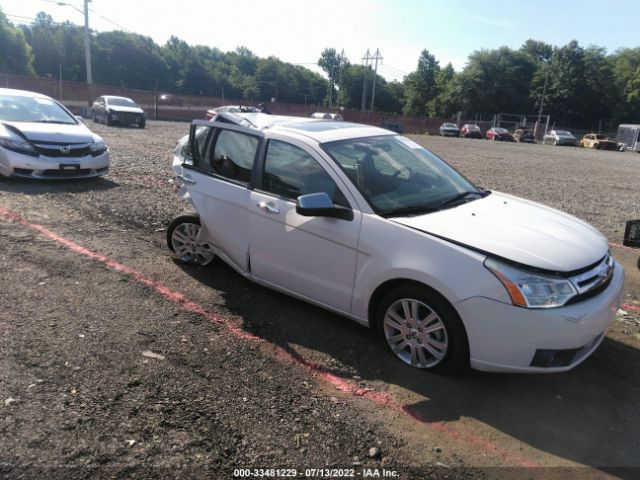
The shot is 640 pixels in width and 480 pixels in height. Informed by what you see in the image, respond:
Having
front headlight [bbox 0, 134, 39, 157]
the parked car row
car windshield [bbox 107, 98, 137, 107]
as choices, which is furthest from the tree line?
front headlight [bbox 0, 134, 39, 157]

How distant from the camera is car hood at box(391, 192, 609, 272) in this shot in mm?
3180

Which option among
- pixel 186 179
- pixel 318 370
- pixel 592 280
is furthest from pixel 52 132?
pixel 592 280

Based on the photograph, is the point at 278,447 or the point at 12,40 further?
the point at 12,40

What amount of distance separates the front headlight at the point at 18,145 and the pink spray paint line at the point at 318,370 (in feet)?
11.8

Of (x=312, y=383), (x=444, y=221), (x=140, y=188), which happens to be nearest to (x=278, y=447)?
(x=312, y=383)

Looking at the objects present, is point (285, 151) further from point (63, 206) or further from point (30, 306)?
point (63, 206)

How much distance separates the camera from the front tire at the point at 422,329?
3271 mm

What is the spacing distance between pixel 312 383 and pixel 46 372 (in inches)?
69.7

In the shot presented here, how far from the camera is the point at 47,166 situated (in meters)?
8.64

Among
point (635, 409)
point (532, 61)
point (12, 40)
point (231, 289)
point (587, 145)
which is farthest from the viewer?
point (532, 61)

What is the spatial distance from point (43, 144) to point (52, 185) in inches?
28.8

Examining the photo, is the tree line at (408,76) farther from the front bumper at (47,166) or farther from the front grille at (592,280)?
the front grille at (592,280)

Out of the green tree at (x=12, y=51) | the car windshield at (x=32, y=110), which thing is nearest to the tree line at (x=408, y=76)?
the green tree at (x=12, y=51)

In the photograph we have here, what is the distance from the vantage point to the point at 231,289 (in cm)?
495
